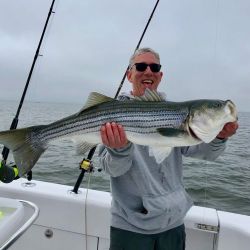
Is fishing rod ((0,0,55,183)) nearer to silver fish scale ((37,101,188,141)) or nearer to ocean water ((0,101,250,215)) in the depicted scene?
silver fish scale ((37,101,188,141))

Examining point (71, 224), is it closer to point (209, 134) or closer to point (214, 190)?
point (209, 134)

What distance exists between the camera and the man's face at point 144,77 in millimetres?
3059

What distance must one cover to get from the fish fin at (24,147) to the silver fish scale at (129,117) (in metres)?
0.21

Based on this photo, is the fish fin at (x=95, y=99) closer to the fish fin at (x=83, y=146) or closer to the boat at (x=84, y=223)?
the fish fin at (x=83, y=146)

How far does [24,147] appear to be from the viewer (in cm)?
276

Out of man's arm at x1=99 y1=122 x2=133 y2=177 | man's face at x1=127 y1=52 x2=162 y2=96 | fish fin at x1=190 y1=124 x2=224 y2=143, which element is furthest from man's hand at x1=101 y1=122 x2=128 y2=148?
man's face at x1=127 y1=52 x2=162 y2=96

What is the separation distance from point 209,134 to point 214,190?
7129 millimetres

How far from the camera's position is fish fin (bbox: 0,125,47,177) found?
2711 mm

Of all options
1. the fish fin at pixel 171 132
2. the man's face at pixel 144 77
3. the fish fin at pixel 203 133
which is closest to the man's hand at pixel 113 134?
the fish fin at pixel 171 132

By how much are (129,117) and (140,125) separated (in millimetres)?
96

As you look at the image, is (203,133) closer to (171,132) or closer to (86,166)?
(171,132)

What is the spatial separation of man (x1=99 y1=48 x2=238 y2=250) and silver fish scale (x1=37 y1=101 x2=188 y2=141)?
0.76 ft

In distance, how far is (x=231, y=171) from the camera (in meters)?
11.5

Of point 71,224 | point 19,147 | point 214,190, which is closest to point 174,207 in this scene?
point 19,147
